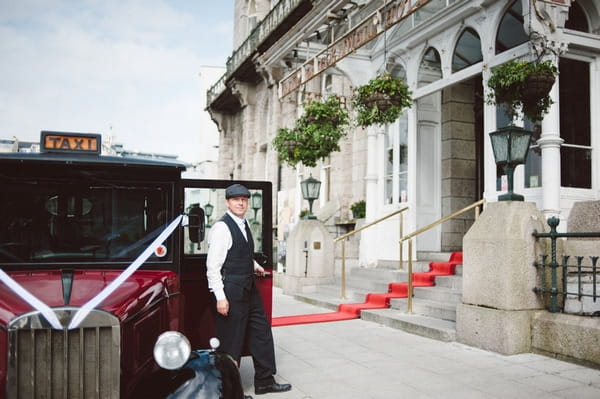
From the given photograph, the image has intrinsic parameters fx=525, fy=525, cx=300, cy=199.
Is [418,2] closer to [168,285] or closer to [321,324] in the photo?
[321,324]

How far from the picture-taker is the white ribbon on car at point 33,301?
3.28 meters

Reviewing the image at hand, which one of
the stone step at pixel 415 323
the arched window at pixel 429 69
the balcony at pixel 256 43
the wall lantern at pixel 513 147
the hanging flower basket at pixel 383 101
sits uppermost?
the balcony at pixel 256 43

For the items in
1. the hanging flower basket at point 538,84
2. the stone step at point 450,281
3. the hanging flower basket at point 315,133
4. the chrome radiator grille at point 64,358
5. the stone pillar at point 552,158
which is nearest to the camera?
Result: the chrome radiator grille at point 64,358

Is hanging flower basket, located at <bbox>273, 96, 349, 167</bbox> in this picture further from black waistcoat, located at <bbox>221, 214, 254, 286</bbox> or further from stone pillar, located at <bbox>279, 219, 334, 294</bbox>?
black waistcoat, located at <bbox>221, 214, 254, 286</bbox>

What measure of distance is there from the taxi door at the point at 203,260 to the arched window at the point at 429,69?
7189 millimetres

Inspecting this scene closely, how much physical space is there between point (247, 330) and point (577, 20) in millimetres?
7643

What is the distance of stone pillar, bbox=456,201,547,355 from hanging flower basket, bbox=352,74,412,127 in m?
3.15

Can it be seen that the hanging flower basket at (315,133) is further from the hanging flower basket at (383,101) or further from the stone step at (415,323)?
the stone step at (415,323)

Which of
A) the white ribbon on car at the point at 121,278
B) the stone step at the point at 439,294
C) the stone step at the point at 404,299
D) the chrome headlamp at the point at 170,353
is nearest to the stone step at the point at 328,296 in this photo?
the stone step at the point at 404,299

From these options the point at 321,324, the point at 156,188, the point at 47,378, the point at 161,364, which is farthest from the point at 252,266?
the point at 321,324

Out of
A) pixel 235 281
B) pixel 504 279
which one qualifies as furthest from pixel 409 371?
pixel 235 281

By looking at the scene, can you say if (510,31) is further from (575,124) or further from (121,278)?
(121,278)

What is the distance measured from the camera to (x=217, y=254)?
4.75 meters

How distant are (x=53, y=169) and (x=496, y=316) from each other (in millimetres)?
5227
